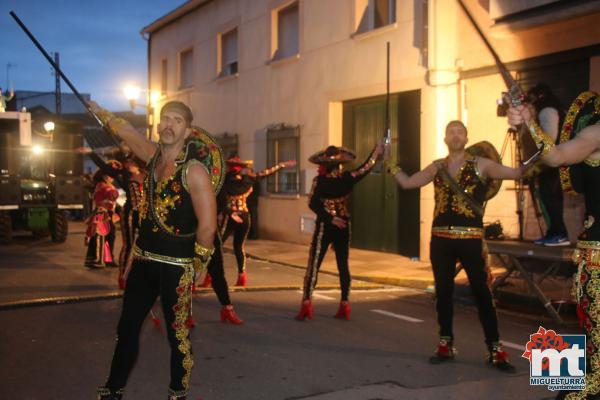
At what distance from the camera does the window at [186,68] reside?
77.7 feet

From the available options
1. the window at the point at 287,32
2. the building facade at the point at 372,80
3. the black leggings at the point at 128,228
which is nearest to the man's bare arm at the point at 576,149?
the black leggings at the point at 128,228

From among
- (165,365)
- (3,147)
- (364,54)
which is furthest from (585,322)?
(3,147)

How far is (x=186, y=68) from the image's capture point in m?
24.1

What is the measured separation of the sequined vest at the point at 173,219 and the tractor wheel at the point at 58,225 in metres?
13.0

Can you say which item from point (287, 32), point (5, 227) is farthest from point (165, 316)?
point (287, 32)

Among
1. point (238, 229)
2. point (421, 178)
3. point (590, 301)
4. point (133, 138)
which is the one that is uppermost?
point (133, 138)

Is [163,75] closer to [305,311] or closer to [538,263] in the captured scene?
[305,311]

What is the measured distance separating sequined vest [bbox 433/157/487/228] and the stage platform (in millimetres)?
2274

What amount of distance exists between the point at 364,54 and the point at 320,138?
2.35 metres

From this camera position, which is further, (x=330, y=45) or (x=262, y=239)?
(x=262, y=239)

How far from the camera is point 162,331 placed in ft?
21.9

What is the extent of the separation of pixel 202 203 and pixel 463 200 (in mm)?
2564

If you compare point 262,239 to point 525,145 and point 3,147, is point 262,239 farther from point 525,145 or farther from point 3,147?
point 525,145

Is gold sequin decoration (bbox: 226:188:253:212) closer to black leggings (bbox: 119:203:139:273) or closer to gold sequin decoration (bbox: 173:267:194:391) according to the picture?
black leggings (bbox: 119:203:139:273)
